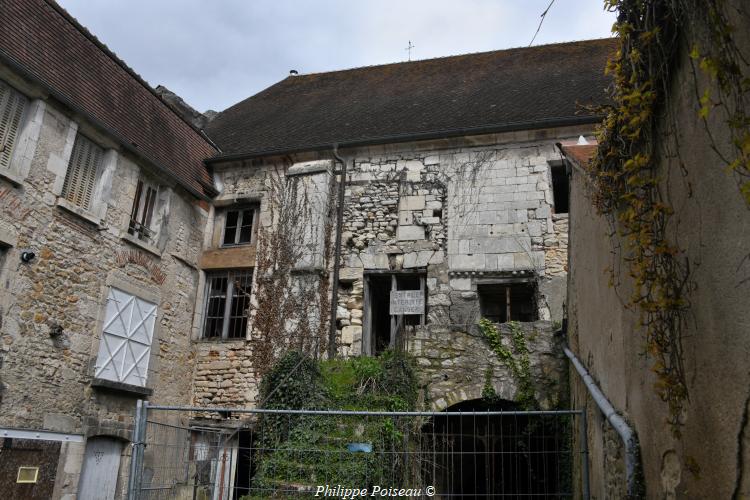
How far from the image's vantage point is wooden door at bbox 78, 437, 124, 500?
28.6 feet

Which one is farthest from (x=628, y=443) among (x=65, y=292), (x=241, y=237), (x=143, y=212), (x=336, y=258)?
(x=241, y=237)

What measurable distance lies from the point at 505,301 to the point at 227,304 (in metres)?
5.00

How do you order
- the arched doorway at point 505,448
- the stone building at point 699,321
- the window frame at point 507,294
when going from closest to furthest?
1. the stone building at point 699,321
2. the arched doorway at point 505,448
3. the window frame at point 507,294

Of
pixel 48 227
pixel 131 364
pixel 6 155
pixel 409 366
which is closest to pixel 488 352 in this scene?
pixel 409 366

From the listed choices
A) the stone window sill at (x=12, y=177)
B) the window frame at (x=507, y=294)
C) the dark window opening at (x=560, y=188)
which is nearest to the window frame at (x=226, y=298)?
the window frame at (x=507, y=294)

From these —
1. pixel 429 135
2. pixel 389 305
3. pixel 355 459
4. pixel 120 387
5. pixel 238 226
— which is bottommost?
pixel 355 459

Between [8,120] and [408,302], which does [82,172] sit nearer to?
[8,120]

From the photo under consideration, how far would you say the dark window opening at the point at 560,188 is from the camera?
1075 cm

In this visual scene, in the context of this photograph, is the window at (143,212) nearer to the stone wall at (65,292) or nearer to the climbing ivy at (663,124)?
the stone wall at (65,292)

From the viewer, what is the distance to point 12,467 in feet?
24.6

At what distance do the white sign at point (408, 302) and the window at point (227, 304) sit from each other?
2782mm

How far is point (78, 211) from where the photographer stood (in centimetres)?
891

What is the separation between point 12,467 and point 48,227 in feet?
9.96

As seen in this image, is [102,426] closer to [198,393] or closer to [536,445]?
[198,393]
